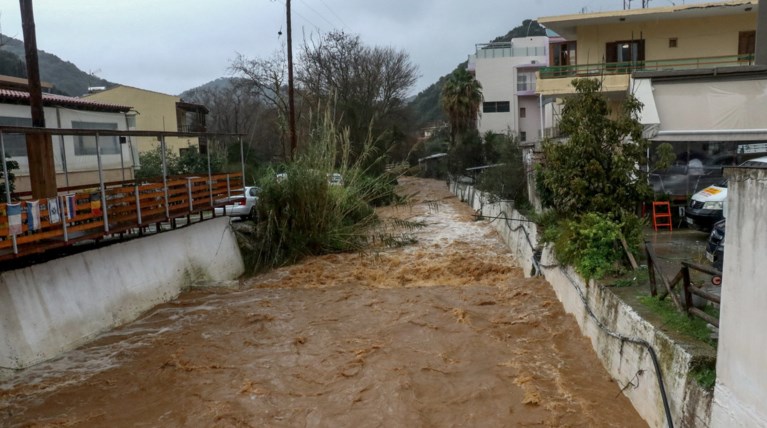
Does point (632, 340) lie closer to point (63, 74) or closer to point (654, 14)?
point (654, 14)

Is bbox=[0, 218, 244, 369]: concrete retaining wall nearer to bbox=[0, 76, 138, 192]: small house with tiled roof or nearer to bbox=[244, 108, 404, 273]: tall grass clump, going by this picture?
bbox=[244, 108, 404, 273]: tall grass clump

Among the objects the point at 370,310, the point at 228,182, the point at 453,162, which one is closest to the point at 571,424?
the point at 370,310

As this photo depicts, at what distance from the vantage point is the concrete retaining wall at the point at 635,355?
540cm

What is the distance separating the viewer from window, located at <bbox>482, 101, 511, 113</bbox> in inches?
1917

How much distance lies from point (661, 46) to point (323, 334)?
21.8 metres

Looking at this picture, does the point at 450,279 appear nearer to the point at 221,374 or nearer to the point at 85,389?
the point at 221,374

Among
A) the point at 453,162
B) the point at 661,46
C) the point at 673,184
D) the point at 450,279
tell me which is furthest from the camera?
the point at 453,162

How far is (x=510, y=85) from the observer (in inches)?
1908

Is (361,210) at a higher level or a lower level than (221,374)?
higher

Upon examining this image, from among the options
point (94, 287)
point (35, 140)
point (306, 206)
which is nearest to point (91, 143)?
point (306, 206)

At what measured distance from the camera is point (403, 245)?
18750mm

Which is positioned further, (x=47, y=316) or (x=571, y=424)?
(x=47, y=316)

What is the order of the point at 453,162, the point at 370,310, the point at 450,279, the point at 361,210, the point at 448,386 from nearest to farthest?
the point at 448,386 < the point at 370,310 < the point at 450,279 < the point at 361,210 < the point at 453,162

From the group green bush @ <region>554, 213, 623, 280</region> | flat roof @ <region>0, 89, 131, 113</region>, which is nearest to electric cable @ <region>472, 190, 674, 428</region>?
green bush @ <region>554, 213, 623, 280</region>
